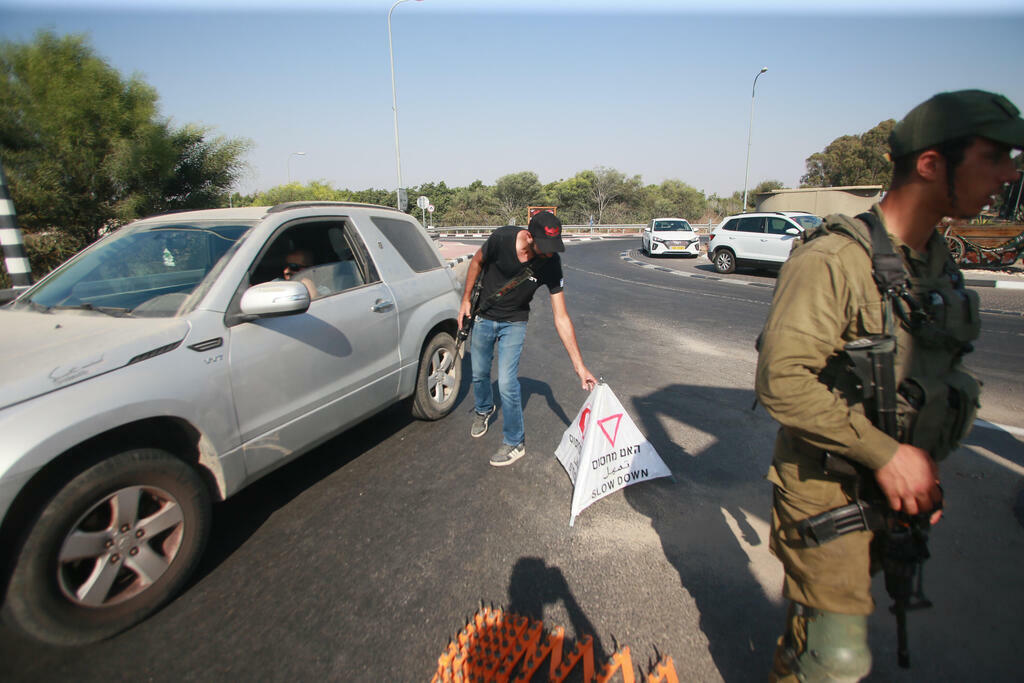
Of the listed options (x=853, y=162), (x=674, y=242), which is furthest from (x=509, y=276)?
(x=853, y=162)

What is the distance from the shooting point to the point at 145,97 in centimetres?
1295

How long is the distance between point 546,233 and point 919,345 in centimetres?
218

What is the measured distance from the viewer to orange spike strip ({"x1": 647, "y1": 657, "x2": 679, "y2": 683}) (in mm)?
1935

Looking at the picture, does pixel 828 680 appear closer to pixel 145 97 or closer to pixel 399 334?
pixel 399 334

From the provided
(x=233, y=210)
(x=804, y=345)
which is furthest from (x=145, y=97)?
(x=804, y=345)

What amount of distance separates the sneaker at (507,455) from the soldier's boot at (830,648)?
237 centimetres

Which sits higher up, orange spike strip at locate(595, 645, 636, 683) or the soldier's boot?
the soldier's boot

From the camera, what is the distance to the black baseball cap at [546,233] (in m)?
3.28

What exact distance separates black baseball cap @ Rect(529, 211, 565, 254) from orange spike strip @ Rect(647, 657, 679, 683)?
2241 millimetres

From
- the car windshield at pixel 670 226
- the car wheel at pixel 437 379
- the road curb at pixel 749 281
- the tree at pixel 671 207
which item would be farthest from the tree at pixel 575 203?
the car wheel at pixel 437 379

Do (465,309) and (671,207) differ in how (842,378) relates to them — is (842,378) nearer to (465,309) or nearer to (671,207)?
(465,309)

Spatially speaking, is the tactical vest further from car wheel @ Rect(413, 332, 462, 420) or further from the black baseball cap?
car wheel @ Rect(413, 332, 462, 420)

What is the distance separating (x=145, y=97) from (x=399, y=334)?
13.7 m

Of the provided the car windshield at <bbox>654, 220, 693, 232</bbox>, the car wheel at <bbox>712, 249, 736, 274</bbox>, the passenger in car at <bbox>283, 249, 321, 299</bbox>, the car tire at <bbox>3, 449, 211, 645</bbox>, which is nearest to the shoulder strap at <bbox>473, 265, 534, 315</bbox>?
the passenger in car at <bbox>283, 249, 321, 299</bbox>
